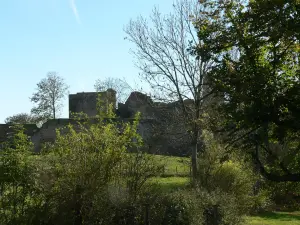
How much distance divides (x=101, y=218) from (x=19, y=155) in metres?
2.38

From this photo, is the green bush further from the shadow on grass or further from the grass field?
the shadow on grass

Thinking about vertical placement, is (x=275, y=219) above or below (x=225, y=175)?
below

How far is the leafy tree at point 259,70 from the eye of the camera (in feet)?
28.1

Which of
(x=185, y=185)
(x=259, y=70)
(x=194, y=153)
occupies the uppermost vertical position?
(x=259, y=70)

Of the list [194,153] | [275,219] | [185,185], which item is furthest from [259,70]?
[275,219]

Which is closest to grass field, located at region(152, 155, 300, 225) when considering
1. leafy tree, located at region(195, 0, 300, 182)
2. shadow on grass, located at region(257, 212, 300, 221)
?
shadow on grass, located at region(257, 212, 300, 221)

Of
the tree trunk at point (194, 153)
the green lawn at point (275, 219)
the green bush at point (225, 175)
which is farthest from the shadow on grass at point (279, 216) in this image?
the tree trunk at point (194, 153)

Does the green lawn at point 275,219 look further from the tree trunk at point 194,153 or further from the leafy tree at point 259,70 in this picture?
the leafy tree at point 259,70

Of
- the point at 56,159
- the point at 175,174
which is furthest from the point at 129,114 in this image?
the point at 56,159

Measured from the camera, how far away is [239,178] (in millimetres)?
15719

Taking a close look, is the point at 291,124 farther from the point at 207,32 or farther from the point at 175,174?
the point at 175,174

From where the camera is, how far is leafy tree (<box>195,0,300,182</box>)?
857cm

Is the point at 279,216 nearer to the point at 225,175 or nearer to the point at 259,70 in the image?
the point at 225,175

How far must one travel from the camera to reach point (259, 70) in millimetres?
8859
